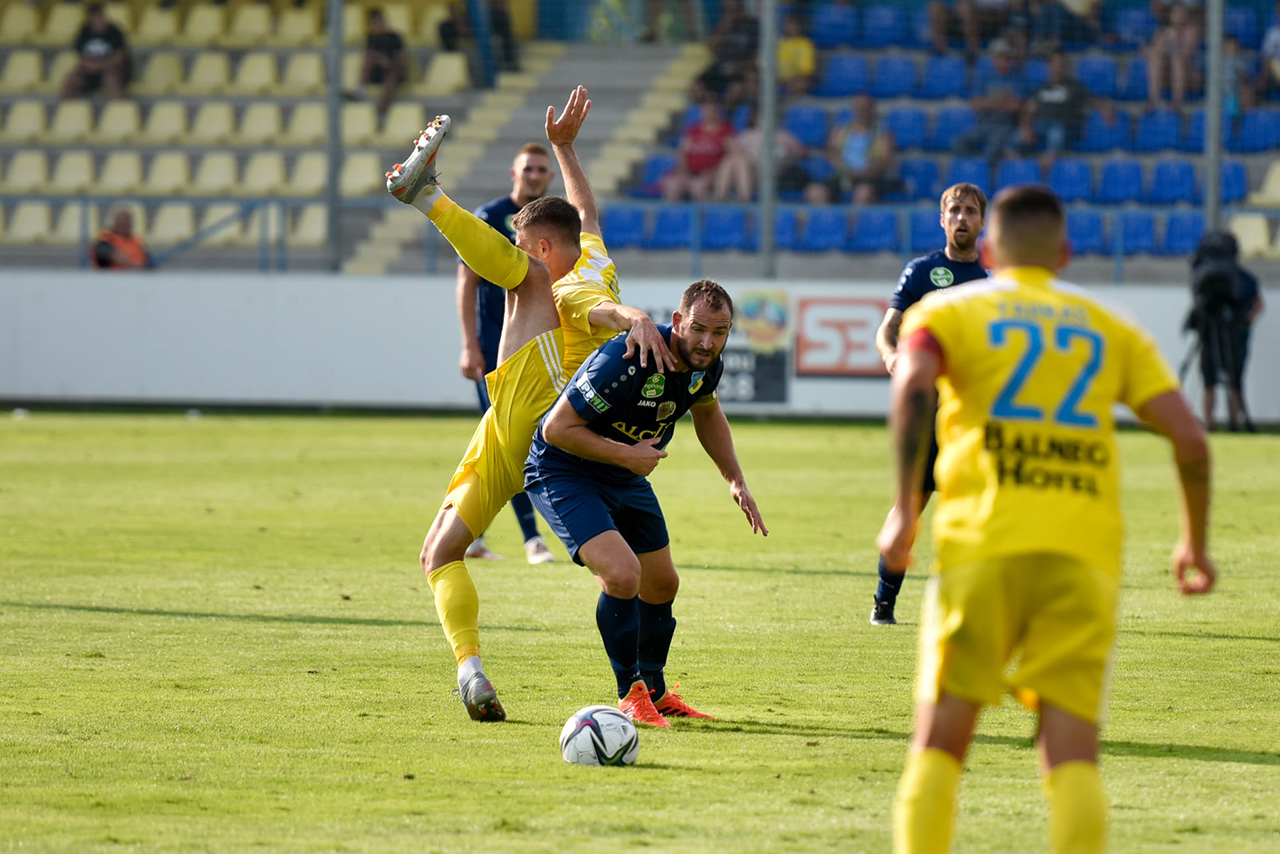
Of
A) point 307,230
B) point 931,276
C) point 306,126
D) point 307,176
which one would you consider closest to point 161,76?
point 306,126

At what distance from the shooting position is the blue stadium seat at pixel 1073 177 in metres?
23.1

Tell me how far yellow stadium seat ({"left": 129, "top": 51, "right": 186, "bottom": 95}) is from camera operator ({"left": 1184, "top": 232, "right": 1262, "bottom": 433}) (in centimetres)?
1676

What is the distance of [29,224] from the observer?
84.1 ft

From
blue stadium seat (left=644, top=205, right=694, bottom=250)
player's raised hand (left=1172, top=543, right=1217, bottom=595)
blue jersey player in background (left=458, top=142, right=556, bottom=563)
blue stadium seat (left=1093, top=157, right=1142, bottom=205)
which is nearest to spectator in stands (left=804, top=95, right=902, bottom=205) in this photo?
blue stadium seat (left=644, top=205, right=694, bottom=250)

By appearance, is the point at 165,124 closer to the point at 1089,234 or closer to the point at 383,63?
the point at 383,63

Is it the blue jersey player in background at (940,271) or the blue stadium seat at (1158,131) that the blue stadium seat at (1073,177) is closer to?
the blue stadium seat at (1158,131)

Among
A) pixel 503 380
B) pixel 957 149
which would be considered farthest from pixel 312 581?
pixel 957 149

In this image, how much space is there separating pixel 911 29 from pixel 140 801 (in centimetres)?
2172

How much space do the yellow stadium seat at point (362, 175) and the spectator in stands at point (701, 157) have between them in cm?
491

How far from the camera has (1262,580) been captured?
31.2ft

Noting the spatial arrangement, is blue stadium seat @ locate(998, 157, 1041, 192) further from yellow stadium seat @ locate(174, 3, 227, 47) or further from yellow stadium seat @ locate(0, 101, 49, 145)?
yellow stadium seat @ locate(0, 101, 49, 145)

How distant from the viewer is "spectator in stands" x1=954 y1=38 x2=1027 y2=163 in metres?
23.2

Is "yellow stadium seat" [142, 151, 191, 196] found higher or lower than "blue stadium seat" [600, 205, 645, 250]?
higher

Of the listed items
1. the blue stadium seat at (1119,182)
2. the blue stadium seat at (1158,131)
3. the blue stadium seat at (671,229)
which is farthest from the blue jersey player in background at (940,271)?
the blue stadium seat at (1158,131)
